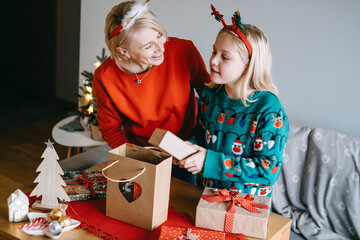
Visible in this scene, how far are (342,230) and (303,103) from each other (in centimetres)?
72

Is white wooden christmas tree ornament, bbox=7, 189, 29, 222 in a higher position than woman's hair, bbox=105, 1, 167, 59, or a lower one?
lower

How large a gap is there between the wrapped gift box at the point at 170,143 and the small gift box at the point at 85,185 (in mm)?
329

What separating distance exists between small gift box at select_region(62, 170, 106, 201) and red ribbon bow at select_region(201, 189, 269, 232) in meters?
0.40

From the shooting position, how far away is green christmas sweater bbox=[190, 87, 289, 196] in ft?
4.68

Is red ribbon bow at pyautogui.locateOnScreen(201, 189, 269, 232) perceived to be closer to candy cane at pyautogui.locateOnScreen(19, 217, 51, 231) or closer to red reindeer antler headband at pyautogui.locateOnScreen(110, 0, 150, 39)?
candy cane at pyautogui.locateOnScreen(19, 217, 51, 231)

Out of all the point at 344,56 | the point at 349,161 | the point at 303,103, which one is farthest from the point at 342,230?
the point at 344,56

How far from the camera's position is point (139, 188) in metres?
1.29

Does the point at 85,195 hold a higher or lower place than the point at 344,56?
lower

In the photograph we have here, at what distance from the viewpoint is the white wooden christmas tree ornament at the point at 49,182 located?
131 centimetres

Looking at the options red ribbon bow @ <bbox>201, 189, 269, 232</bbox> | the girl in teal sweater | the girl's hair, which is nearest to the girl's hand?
the girl in teal sweater

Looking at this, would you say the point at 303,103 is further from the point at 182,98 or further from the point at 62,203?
the point at 62,203

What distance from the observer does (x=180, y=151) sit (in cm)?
136

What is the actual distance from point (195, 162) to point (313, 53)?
122cm

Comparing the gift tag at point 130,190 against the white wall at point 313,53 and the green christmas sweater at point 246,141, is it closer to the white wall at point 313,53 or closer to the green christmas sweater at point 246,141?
the green christmas sweater at point 246,141
